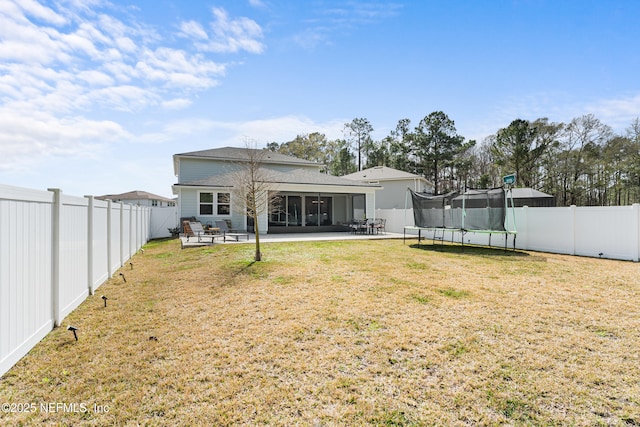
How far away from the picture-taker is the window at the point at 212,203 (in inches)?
683

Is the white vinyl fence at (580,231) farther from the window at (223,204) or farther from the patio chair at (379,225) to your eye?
the window at (223,204)

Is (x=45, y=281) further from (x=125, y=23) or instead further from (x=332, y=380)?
(x=125, y=23)

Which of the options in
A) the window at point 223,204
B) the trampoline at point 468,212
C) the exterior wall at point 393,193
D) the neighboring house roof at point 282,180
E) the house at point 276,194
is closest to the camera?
the trampoline at point 468,212

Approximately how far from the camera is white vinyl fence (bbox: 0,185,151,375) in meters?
2.84

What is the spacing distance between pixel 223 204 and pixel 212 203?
1.96 feet

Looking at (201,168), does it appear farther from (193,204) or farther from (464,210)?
(464,210)

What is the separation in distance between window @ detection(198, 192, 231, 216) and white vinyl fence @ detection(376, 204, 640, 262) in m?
13.5

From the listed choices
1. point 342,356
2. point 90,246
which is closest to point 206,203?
point 90,246

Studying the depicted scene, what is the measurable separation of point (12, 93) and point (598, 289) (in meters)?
14.8

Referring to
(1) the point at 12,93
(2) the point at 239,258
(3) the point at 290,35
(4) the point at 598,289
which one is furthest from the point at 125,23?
(4) the point at 598,289

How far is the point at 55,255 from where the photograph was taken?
389 cm

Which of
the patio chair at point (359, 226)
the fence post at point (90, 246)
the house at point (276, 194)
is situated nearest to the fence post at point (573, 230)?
the patio chair at point (359, 226)

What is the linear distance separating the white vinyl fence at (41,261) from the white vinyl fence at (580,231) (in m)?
12.3

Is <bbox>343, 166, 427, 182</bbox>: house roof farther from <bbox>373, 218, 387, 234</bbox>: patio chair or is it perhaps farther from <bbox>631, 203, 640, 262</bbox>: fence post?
<bbox>631, 203, 640, 262</bbox>: fence post
